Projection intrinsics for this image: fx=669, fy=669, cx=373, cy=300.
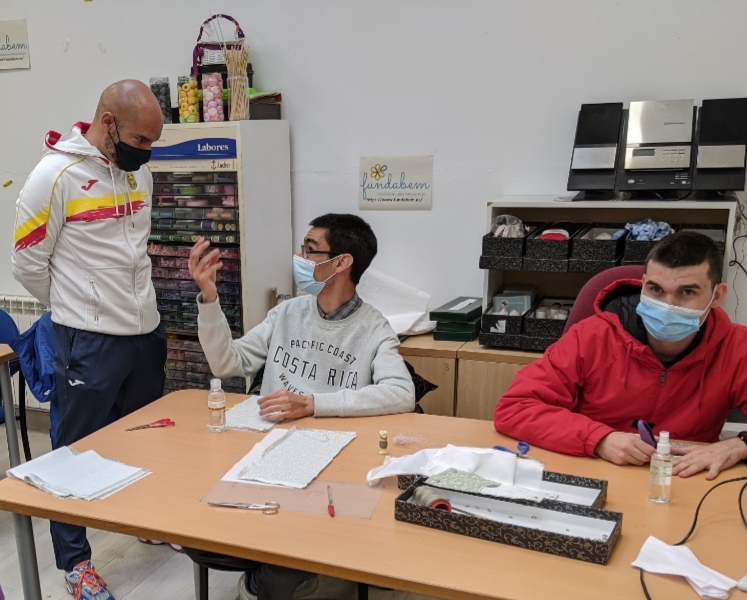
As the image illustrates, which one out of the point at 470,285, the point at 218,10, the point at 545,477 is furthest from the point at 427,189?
the point at 545,477

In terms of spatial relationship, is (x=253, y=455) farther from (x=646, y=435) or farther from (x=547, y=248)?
(x=547, y=248)

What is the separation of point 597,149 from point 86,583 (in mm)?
2530

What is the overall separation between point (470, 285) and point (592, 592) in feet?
7.35

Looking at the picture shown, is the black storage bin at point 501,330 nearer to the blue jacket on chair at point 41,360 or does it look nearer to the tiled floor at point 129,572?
the tiled floor at point 129,572

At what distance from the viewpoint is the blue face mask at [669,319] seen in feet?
5.58

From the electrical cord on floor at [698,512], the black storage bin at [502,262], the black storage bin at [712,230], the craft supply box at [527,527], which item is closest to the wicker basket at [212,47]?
the black storage bin at [502,262]

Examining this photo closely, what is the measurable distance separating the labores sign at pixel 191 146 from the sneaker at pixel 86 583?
1.79m

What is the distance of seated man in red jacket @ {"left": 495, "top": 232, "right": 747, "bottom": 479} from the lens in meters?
1.65

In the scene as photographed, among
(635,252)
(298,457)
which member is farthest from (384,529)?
(635,252)

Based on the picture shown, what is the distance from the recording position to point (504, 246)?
2781 millimetres

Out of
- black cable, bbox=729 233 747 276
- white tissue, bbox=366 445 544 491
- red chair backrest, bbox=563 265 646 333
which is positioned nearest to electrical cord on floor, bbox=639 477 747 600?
white tissue, bbox=366 445 544 491

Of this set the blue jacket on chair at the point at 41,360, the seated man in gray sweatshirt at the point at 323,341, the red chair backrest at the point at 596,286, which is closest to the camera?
the seated man in gray sweatshirt at the point at 323,341

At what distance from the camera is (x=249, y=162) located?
3.14m

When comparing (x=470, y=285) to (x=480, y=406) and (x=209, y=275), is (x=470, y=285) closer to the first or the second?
(x=480, y=406)
